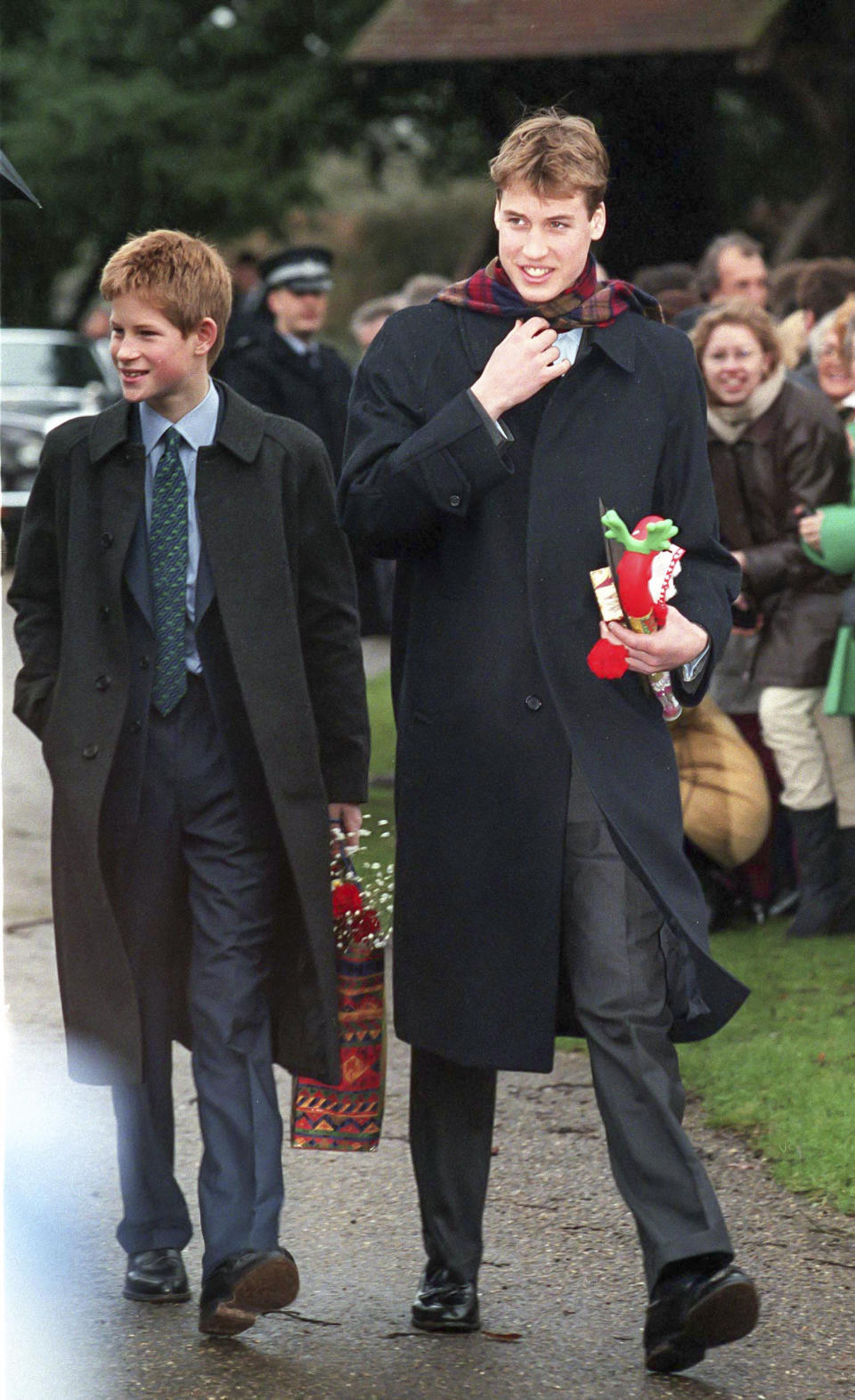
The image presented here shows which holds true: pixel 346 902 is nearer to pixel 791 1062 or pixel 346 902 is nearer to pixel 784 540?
pixel 791 1062

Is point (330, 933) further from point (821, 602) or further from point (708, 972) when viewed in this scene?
point (821, 602)

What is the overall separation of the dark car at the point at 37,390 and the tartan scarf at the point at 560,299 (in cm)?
1445

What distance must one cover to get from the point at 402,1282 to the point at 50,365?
16.7m

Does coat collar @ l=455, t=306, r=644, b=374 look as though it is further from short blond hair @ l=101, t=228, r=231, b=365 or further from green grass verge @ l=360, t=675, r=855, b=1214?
green grass verge @ l=360, t=675, r=855, b=1214

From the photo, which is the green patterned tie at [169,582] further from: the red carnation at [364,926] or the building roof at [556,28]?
the building roof at [556,28]

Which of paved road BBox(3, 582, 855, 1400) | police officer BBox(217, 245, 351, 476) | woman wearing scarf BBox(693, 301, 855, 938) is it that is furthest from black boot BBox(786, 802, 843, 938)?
police officer BBox(217, 245, 351, 476)

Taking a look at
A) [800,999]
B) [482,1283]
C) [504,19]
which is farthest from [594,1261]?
[504,19]

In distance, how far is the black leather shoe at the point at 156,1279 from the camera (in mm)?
4090

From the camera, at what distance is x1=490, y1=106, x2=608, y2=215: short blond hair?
3689 millimetres

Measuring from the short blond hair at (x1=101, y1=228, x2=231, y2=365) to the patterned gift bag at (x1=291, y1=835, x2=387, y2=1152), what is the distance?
1.09 metres

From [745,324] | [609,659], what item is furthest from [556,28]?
[609,659]

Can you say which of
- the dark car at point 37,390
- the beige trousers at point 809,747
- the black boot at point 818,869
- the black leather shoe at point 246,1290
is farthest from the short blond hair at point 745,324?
the dark car at point 37,390

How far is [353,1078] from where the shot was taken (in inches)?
161

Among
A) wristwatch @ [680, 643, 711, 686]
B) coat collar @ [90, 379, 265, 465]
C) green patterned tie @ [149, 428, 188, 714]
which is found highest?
coat collar @ [90, 379, 265, 465]
